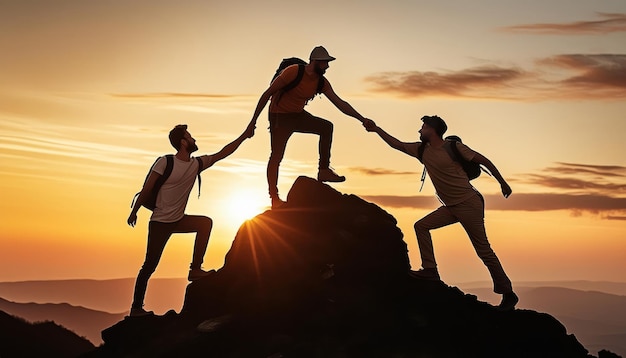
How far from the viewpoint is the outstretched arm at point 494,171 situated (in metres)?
17.4

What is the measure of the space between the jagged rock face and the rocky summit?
0.9 inches

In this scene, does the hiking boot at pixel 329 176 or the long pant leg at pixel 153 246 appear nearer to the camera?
the long pant leg at pixel 153 246

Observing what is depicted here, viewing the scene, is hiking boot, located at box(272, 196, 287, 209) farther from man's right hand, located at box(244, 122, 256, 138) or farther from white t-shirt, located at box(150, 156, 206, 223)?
white t-shirt, located at box(150, 156, 206, 223)

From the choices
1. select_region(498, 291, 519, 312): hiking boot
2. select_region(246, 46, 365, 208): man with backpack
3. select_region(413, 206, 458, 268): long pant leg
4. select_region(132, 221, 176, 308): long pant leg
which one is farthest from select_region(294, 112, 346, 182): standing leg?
select_region(498, 291, 519, 312): hiking boot

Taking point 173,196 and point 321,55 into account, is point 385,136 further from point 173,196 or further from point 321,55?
point 173,196

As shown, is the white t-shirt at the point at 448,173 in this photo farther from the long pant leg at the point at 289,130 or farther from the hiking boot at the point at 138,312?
the hiking boot at the point at 138,312

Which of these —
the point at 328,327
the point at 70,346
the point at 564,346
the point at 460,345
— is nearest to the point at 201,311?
the point at 328,327

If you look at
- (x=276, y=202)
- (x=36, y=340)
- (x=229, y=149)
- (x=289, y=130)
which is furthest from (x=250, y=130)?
(x=36, y=340)

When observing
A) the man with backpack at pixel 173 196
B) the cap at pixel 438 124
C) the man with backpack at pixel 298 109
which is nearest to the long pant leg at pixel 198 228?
the man with backpack at pixel 173 196

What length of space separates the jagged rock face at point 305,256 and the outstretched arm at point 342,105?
196cm

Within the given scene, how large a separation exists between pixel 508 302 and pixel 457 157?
342 cm

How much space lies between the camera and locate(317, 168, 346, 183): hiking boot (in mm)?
19453

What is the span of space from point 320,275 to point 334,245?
0.82 meters

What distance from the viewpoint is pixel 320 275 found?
17938 millimetres
